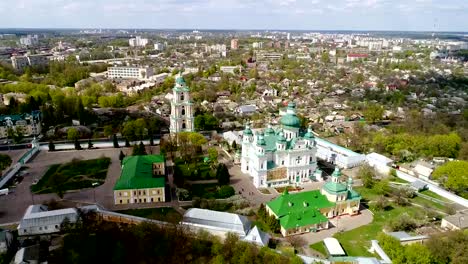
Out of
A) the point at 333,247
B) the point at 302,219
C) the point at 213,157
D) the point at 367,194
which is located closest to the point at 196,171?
the point at 213,157

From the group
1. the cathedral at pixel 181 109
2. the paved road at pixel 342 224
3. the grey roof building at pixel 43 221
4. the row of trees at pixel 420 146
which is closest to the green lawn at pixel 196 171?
the cathedral at pixel 181 109

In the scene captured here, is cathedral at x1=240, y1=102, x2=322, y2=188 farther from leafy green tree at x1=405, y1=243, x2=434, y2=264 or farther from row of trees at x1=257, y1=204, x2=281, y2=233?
leafy green tree at x1=405, y1=243, x2=434, y2=264

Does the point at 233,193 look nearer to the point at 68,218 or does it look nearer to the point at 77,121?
the point at 68,218

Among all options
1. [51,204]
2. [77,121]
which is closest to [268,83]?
[77,121]

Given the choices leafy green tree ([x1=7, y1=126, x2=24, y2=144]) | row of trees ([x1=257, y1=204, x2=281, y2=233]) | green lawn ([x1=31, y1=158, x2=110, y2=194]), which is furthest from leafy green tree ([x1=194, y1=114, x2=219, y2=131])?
row of trees ([x1=257, y1=204, x2=281, y2=233])

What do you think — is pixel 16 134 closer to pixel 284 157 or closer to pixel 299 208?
pixel 284 157

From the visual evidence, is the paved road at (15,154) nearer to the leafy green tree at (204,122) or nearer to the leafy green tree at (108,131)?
the leafy green tree at (108,131)
